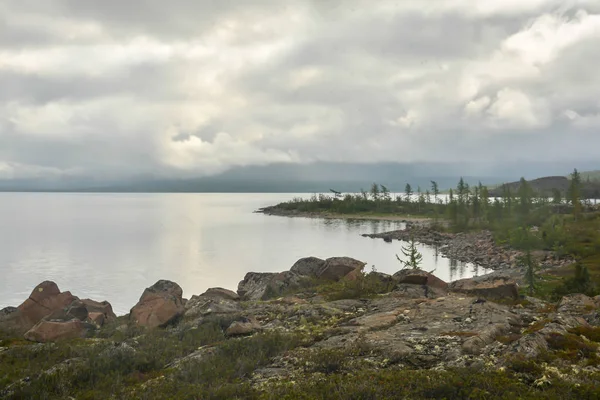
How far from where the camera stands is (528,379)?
8688mm

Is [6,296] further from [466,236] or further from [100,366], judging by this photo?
[466,236]

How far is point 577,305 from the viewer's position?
15.8 meters

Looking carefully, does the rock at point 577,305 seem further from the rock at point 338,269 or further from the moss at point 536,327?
the rock at point 338,269

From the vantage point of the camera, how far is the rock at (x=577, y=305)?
48.2ft

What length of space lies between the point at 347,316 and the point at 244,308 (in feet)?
16.8

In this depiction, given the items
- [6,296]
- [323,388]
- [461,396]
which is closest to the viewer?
[461,396]

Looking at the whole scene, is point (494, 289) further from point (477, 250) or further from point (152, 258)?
point (477, 250)

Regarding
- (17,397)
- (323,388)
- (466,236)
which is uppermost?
(323,388)

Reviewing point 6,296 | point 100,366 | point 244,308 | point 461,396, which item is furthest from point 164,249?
point 461,396

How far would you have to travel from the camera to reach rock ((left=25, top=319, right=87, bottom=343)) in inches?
611

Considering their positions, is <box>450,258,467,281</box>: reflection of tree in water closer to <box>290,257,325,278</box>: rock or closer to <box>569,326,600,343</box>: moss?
<box>290,257,325,278</box>: rock

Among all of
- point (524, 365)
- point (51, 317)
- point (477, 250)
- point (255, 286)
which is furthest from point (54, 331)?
point (477, 250)

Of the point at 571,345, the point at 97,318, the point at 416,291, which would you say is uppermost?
the point at 571,345

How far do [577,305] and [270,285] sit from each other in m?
Answer: 15.0
